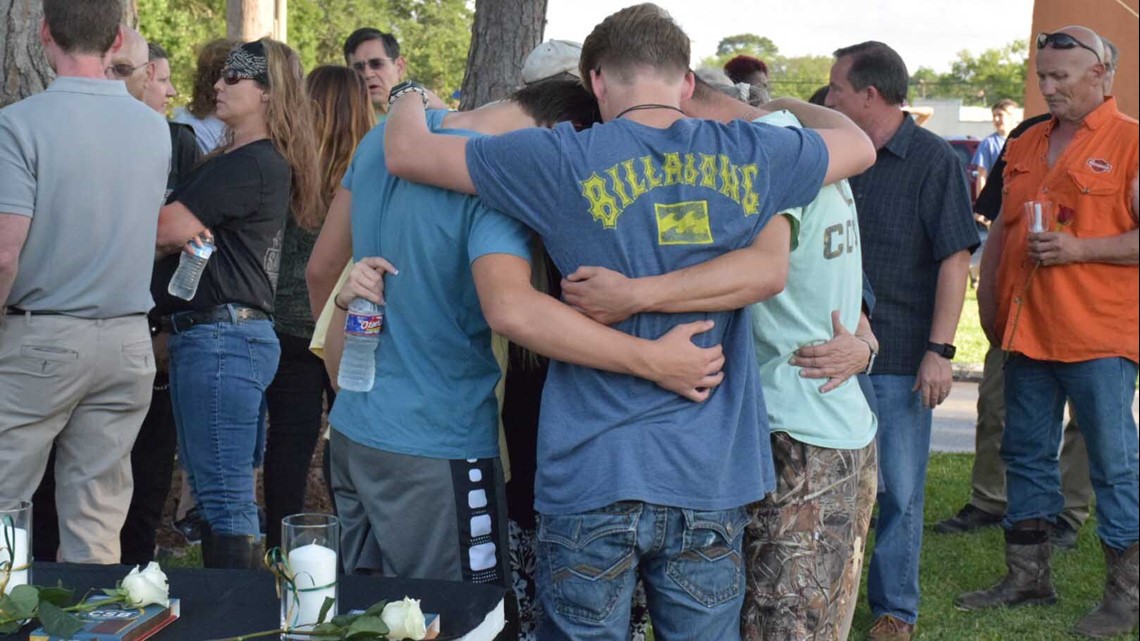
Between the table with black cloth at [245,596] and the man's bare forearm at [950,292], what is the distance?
2376 millimetres

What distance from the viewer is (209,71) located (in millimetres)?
4402

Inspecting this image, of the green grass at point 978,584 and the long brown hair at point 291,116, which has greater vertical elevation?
the long brown hair at point 291,116

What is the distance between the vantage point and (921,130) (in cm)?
421

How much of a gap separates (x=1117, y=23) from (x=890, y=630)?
11.3 feet

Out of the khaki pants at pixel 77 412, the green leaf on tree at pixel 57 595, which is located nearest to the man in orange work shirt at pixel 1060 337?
the khaki pants at pixel 77 412

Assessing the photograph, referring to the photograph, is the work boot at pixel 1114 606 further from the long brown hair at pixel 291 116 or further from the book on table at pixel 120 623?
the book on table at pixel 120 623

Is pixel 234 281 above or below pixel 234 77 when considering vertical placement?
below

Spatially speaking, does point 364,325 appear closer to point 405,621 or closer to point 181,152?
point 405,621

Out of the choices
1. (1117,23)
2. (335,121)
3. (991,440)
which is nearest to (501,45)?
(335,121)

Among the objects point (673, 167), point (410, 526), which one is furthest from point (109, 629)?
point (673, 167)

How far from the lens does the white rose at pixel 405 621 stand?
184 centimetres

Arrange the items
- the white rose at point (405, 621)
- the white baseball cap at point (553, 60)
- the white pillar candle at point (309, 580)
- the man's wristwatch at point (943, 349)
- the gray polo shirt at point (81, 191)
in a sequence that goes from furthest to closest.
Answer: the man's wristwatch at point (943, 349)
the gray polo shirt at point (81, 191)
the white baseball cap at point (553, 60)
the white pillar candle at point (309, 580)
the white rose at point (405, 621)

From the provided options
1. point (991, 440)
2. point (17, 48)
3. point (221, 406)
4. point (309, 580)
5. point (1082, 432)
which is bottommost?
point (991, 440)

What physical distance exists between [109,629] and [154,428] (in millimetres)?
2632
